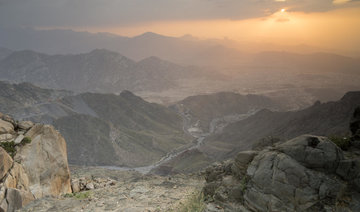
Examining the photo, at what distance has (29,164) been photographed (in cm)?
1941

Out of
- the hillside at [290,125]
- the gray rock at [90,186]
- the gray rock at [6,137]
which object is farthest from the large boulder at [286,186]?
the hillside at [290,125]

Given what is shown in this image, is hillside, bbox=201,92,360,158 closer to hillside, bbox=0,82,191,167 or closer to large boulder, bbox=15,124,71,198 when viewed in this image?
hillside, bbox=0,82,191,167

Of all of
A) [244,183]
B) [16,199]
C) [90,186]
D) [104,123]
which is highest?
[244,183]

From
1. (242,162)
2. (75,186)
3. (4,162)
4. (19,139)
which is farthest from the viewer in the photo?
(75,186)

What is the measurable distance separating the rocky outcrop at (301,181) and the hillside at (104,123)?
321ft

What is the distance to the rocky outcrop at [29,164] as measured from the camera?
16.6 metres

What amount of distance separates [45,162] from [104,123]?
10975 cm

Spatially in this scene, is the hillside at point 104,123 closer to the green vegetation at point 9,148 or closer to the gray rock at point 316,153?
the green vegetation at point 9,148

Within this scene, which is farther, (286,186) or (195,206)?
(195,206)

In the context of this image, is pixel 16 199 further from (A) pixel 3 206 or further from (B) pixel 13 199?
(A) pixel 3 206

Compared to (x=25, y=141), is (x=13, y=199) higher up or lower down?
lower down

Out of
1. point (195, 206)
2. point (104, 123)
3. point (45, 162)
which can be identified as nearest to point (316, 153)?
point (195, 206)

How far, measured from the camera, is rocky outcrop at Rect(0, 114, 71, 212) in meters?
16.6

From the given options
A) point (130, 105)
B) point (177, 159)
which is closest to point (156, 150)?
point (177, 159)
